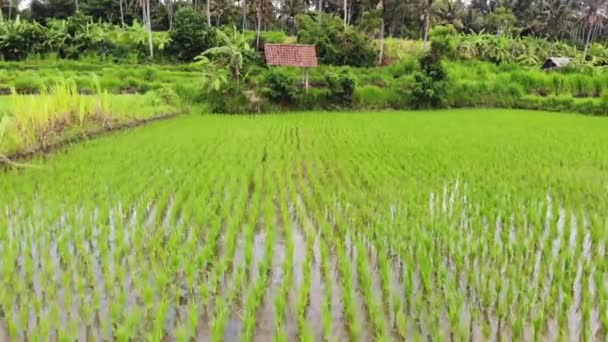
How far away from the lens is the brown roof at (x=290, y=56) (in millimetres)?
16047

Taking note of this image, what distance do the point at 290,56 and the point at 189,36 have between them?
30.9 ft

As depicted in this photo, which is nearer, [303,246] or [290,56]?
[303,246]

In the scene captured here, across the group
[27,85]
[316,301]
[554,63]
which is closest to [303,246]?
[316,301]

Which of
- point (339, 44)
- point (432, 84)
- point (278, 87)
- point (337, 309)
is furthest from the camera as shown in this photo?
point (339, 44)

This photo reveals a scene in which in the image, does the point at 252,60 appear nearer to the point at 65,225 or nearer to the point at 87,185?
the point at 87,185

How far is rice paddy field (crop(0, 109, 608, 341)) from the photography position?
2666 mm

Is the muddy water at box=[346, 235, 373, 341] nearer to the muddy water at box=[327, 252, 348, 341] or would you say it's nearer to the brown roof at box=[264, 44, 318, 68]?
the muddy water at box=[327, 252, 348, 341]

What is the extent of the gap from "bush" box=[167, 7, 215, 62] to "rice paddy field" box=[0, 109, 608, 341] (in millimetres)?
17243

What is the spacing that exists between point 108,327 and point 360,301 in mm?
1428

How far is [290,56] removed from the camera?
16188 millimetres

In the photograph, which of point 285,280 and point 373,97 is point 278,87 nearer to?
point 373,97

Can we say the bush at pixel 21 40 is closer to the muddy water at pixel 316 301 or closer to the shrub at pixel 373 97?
the shrub at pixel 373 97

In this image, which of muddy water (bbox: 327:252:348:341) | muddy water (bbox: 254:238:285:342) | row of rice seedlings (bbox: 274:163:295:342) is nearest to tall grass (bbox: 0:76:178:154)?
row of rice seedlings (bbox: 274:163:295:342)

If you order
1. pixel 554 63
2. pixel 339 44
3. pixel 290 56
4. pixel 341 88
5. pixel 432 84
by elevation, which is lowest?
pixel 341 88
